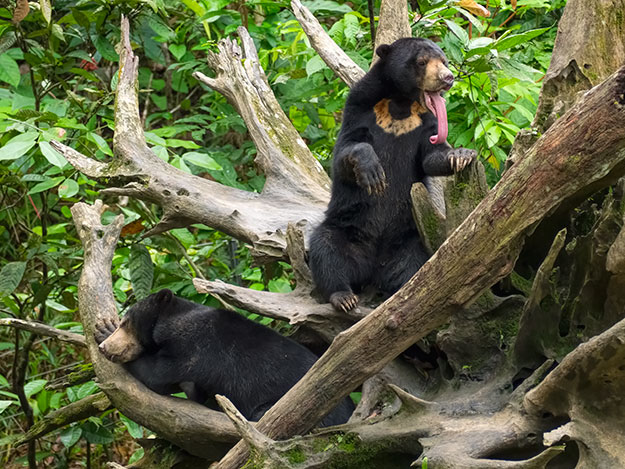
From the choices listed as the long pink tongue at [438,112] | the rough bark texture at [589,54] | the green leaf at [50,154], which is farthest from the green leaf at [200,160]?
the rough bark texture at [589,54]

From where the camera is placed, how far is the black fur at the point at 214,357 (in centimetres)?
405

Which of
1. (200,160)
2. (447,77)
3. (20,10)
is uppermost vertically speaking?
(20,10)

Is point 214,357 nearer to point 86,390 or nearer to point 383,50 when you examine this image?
point 86,390

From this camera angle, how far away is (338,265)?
4.09 meters

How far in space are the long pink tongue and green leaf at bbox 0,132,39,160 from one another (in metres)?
2.08

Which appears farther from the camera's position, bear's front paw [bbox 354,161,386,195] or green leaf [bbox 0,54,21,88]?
green leaf [bbox 0,54,21,88]

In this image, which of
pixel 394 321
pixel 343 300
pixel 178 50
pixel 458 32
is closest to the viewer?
pixel 394 321

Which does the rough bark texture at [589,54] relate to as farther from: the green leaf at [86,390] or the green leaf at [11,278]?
the green leaf at [11,278]

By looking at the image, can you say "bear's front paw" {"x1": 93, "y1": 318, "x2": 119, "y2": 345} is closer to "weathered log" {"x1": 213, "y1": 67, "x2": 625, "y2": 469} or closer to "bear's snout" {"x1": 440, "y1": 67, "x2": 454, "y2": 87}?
"weathered log" {"x1": 213, "y1": 67, "x2": 625, "y2": 469}

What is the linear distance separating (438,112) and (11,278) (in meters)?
2.91

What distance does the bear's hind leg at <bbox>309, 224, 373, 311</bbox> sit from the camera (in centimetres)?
396

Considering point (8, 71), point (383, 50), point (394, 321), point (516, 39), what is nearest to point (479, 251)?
point (394, 321)

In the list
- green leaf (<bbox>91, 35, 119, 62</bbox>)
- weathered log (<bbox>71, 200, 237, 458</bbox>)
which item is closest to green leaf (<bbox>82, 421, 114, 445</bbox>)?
weathered log (<bbox>71, 200, 237, 458</bbox>)

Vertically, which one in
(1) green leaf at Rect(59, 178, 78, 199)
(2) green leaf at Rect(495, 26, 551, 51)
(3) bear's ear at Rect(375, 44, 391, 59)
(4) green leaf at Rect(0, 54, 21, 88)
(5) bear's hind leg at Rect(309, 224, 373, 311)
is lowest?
(5) bear's hind leg at Rect(309, 224, 373, 311)
